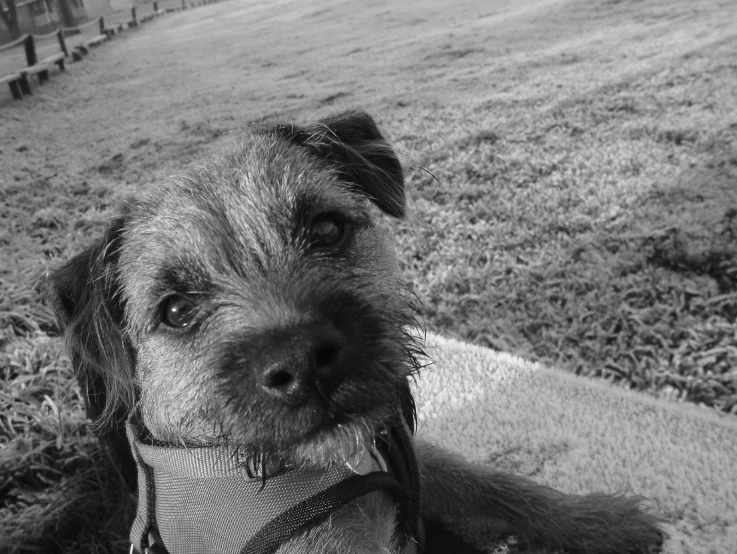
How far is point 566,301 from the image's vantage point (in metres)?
3.07

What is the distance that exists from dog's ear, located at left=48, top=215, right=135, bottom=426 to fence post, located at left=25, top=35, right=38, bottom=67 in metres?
1.66

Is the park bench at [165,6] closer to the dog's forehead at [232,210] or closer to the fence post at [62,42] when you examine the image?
the fence post at [62,42]

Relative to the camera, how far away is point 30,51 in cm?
282

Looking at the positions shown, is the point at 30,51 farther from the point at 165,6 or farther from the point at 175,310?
the point at 175,310

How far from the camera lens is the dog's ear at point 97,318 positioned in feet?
5.38

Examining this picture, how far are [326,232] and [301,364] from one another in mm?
648

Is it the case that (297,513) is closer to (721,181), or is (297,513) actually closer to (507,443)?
(507,443)

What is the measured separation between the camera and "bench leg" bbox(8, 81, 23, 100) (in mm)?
2797

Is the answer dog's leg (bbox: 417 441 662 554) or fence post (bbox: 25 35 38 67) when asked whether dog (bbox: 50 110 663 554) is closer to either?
dog's leg (bbox: 417 441 662 554)

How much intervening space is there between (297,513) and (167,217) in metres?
1.00

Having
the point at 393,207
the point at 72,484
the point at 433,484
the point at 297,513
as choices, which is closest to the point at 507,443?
the point at 433,484

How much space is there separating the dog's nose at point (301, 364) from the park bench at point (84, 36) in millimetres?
2678

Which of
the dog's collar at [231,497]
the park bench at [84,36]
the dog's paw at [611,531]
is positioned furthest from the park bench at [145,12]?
the dog's paw at [611,531]

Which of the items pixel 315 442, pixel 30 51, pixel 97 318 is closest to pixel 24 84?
pixel 30 51
